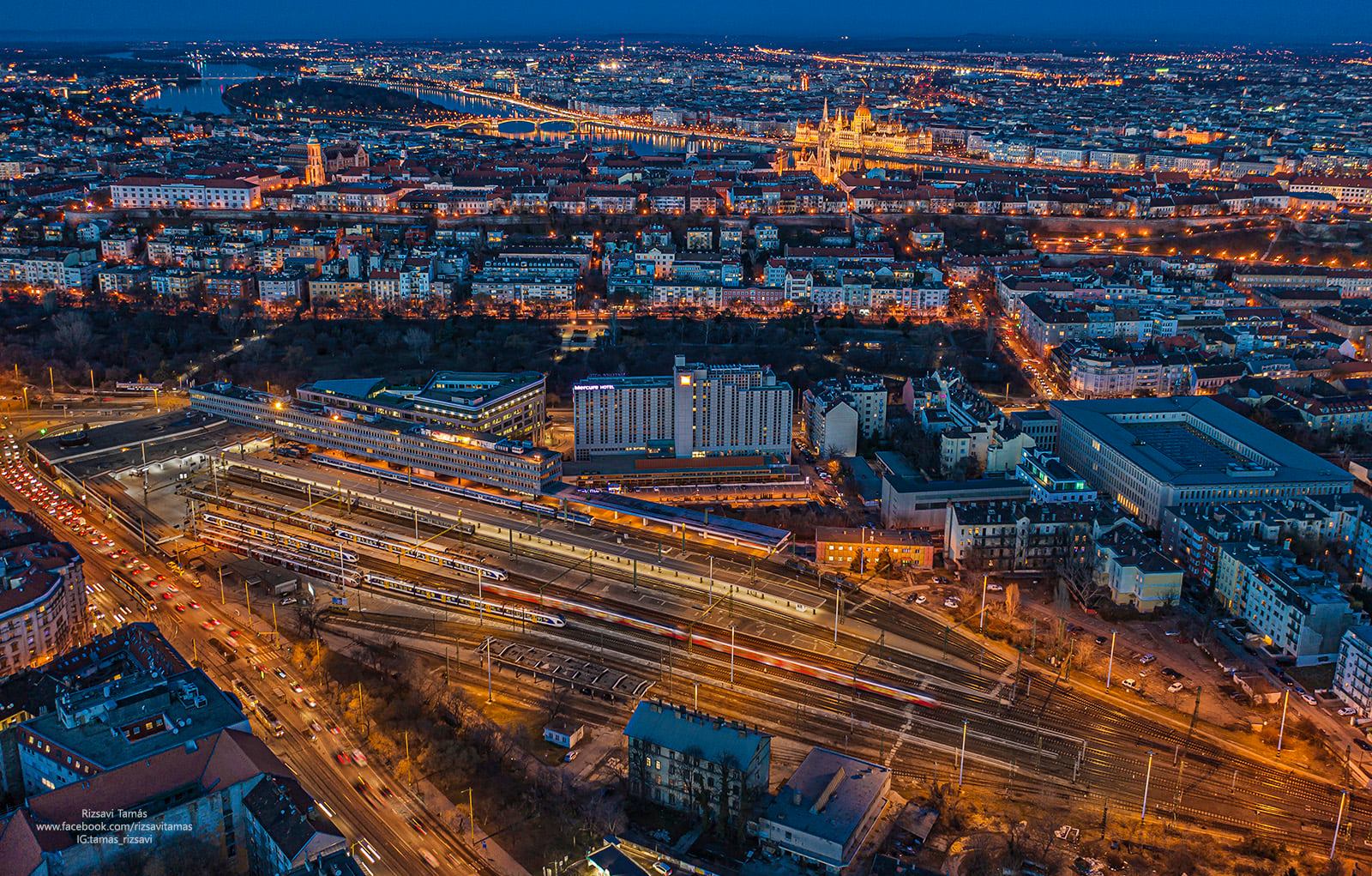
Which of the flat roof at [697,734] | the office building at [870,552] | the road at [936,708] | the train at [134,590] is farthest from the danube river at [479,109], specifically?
the flat roof at [697,734]

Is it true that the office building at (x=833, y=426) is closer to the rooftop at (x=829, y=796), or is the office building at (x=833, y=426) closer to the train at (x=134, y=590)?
the rooftop at (x=829, y=796)

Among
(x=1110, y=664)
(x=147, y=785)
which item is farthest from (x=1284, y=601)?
(x=147, y=785)

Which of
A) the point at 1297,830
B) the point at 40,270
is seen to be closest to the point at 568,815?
the point at 1297,830

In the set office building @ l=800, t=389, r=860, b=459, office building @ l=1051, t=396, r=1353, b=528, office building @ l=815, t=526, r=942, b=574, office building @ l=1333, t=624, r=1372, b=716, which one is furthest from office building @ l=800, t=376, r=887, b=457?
office building @ l=1333, t=624, r=1372, b=716

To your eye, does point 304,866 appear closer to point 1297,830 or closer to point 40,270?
point 1297,830

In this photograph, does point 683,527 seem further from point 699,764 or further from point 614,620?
point 699,764

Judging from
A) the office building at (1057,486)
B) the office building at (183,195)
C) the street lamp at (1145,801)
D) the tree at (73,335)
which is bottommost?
the street lamp at (1145,801)

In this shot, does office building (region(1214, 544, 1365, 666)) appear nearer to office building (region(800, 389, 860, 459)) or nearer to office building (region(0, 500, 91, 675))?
office building (region(800, 389, 860, 459))

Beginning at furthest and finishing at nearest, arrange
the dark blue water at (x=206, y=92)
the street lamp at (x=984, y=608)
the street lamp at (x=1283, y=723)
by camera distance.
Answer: the dark blue water at (x=206, y=92)
the street lamp at (x=984, y=608)
the street lamp at (x=1283, y=723)
